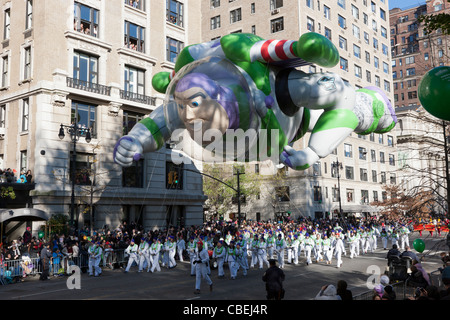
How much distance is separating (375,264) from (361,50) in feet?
129

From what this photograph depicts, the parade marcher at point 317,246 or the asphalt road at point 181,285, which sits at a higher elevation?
the parade marcher at point 317,246

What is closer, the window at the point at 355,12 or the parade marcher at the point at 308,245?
the parade marcher at the point at 308,245

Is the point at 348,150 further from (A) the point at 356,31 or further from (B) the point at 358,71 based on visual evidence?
(A) the point at 356,31

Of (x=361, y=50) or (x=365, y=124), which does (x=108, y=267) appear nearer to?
(x=365, y=124)

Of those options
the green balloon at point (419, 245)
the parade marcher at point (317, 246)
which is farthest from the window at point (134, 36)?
the green balloon at point (419, 245)

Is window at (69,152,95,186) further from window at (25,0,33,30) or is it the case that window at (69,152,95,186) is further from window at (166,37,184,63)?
window at (166,37,184,63)

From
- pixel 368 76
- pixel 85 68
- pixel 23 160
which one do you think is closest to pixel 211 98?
pixel 85 68

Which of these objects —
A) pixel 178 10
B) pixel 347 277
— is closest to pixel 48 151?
pixel 178 10

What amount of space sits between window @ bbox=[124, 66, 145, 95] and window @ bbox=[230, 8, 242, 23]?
23.4 meters

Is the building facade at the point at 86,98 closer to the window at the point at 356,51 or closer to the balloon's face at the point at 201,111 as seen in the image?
the balloon's face at the point at 201,111

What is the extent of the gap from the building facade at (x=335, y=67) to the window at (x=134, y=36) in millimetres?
17711

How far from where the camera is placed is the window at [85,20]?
27109 mm

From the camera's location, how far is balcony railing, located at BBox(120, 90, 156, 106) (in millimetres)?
29047

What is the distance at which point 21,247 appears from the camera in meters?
20.4
